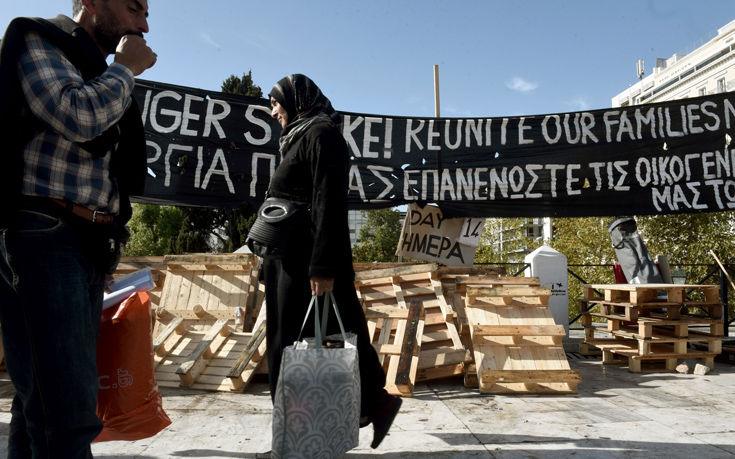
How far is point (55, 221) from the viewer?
168 centimetres

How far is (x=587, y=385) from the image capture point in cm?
532

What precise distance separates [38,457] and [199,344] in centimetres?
389

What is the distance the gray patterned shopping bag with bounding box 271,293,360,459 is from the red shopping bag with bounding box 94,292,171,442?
74 cm

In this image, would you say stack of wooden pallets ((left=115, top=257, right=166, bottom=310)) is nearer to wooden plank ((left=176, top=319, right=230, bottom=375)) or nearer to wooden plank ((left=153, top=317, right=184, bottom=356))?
wooden plank ((left=153, top=317, right=184, bottom=356))

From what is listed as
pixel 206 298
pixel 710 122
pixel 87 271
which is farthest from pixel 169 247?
pixel 87 271

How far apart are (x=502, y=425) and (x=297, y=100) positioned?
8.69 ft

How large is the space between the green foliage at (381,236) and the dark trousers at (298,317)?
62.3 m

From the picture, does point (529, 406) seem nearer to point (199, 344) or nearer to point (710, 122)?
point (199, 344)

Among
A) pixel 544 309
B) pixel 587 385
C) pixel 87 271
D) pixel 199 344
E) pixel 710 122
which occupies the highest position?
pixel 710 122

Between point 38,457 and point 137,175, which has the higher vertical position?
point 137,175

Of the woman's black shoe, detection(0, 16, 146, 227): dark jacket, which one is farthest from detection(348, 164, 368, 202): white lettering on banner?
detection(0, 16, 146, 227): dark jacket

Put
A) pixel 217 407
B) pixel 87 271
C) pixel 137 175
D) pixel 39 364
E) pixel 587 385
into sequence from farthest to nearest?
1. pixel 587 385
2. pixel 217 407
3. pixel 137 175
4. pixel 87 271
5. pixel 39 364

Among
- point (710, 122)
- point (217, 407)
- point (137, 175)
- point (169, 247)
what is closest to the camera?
point (137, 175)

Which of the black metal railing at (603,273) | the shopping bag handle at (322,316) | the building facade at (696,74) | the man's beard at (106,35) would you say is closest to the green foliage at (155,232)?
the black metal railing at (603,273)
